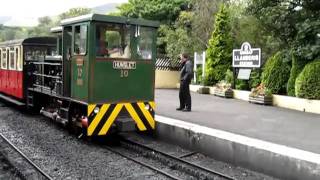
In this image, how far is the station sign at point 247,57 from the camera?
679 inches

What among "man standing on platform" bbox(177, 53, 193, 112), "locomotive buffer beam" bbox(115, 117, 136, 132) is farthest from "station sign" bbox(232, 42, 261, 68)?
"locomotive buffer beam" bbox(115, 117, 136, 132)

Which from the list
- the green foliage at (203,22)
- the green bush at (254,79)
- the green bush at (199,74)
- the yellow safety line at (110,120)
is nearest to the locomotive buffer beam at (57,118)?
the yellow safety line at (110,120)

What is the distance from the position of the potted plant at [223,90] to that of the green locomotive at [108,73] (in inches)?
289

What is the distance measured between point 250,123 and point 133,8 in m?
22.8

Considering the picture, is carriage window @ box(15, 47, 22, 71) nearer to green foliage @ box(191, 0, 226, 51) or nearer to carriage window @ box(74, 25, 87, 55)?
carriage window @ box(74, 25, 87, 55)

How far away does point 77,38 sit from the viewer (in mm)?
10992

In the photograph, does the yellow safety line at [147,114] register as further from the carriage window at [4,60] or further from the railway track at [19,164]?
the carriage window at [4,60]

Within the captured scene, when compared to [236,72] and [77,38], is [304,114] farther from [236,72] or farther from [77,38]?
[77,38]

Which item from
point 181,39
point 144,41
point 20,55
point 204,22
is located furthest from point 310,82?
point 181,39

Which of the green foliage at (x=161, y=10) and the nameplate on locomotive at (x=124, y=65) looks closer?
the nameplate on locomotive at (x=124, y=65)

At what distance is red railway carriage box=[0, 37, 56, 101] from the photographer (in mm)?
15648

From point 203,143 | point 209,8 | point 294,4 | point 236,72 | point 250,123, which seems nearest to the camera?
point 203,143

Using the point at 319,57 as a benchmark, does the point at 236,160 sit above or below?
below

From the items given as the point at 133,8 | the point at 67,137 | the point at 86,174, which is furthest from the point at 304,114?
the point at 133,8
